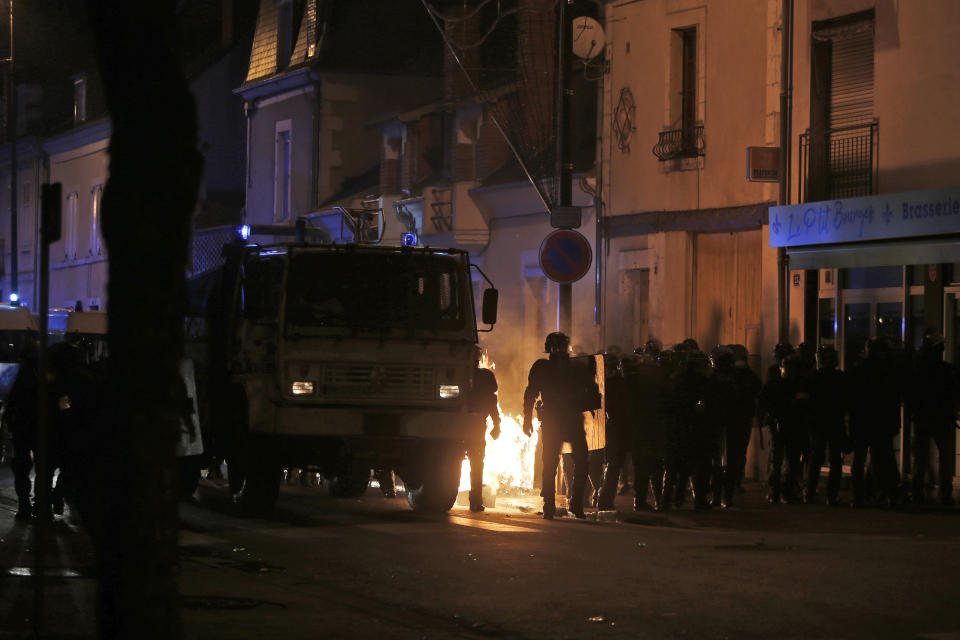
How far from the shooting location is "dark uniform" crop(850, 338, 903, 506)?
17.2 meters

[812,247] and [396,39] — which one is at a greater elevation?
[396,39]

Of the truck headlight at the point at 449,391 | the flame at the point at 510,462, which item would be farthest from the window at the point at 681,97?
the truck headlight at the point at 449,391

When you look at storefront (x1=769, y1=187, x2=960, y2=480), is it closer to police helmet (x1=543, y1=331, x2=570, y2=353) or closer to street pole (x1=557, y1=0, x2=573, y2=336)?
street pole (x1=557, y1=0, x2=573, y2=336)

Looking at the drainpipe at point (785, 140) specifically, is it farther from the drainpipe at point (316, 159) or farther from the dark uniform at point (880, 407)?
the drainpipe at point (316, 159)

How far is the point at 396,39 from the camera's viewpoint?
133ft

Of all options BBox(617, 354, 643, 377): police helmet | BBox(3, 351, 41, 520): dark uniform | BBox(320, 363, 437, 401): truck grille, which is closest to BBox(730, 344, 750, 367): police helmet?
BBox(617, 354, 643, 377): police helmet

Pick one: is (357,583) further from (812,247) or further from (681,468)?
(812,247)

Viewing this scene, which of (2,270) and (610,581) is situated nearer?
(610,581)

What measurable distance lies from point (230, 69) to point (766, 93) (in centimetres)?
2697

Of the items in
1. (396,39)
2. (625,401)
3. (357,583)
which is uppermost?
(396,39)

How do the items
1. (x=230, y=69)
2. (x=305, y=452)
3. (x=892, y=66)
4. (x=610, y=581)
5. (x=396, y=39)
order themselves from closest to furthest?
(x=610, y=581)
(x=305, y=452)
(x=892, y=66)
(x=396, y=39)
(x=230, y=69)

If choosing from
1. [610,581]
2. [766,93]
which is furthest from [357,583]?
[766,93]

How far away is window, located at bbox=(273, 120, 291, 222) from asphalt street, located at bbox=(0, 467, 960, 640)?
82.9ft

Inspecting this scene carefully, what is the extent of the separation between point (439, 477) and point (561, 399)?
61.6 inches
